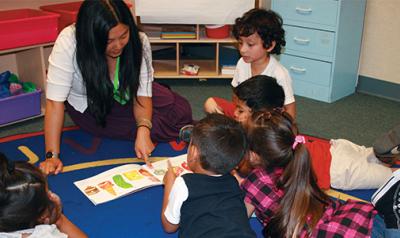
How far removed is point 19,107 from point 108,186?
1156mm

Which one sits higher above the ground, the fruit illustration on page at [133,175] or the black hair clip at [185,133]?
the black hair clip at [185,133]

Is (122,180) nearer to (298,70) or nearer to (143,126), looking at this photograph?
(143,126)

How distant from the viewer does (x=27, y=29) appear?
254 cm

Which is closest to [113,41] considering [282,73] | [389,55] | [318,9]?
[282,73]

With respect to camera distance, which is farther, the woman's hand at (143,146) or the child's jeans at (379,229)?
the woman's hand at (143,146)

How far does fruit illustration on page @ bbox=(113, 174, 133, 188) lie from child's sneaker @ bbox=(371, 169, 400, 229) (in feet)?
2.93

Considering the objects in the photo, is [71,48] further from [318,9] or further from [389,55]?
[389,55]

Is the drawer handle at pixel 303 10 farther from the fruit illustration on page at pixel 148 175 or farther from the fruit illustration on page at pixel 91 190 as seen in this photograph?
the fruit illustration on page at pixel 91 190

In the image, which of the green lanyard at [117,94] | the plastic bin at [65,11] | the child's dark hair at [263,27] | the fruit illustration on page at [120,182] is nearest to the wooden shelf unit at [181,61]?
the plastic bin at [65,11]

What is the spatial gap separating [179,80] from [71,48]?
1.76 m

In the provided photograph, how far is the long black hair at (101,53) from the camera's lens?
1.63 meters

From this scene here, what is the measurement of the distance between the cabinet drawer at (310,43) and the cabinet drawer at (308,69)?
0.04 m

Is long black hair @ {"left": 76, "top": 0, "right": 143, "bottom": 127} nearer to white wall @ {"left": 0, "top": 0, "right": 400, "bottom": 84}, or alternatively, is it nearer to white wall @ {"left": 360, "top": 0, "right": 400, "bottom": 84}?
white wall @ {"left": 0, "top": 0, "right": 400, "bottom": 84}

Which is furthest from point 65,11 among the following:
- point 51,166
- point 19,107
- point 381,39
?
point 381,39
